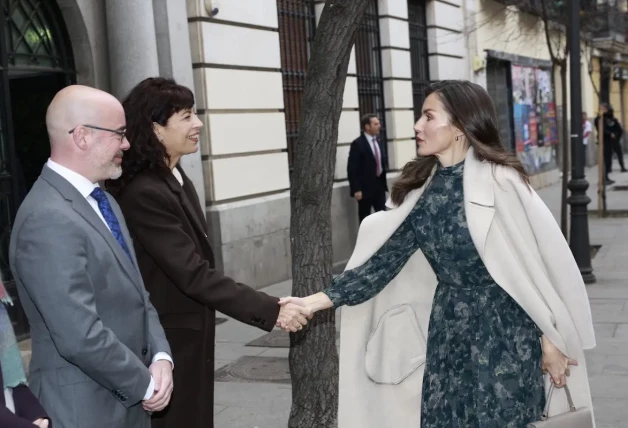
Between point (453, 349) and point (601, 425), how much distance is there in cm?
249

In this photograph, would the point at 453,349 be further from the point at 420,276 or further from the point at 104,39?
the point at 104,39

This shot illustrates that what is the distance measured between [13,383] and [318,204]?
112 inches

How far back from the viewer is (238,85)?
11039mm

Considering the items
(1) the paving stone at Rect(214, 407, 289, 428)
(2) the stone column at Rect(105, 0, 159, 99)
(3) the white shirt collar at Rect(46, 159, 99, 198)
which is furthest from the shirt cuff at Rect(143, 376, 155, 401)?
(2) the stone column at Rect(105, 0, 159, 99)

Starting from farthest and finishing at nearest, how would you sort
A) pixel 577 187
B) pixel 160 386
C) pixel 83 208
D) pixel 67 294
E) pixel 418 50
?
pixel 418 50
pixel 577 187
pixel 160 386
pixel 83 208
pixel 67 294

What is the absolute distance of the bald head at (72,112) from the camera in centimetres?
287

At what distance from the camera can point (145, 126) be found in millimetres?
3697

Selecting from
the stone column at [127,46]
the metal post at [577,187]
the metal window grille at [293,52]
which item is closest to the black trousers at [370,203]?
the metal window grille at [293,52]

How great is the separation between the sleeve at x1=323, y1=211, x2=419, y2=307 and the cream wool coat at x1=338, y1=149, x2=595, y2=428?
0.12 ft

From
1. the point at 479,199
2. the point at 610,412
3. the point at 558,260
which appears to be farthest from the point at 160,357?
the point at 610,412

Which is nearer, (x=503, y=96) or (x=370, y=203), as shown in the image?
(x=370, y=203)

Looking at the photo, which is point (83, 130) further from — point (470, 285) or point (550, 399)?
point (550, 399)

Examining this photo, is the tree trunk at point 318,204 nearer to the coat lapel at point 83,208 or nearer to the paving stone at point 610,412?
the paving stone at point 610,412

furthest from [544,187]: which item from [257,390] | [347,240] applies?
[257,390]
